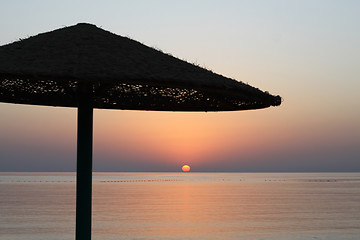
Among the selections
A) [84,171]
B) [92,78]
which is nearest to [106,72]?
[92,78]

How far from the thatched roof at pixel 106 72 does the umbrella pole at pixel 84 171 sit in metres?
0.37

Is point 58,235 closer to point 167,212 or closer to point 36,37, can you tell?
point 167,212

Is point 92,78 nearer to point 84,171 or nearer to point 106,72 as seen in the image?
point 106,72

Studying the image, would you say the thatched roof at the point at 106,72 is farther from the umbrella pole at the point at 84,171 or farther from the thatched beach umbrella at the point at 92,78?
the umbrella pole at the point at 84,171

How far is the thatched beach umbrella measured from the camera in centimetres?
520

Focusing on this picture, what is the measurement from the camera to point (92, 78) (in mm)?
5055

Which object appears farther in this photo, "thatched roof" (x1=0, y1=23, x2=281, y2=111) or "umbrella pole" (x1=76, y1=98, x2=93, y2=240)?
"umbrella pole" (x1=76, y1=98, x2=93, y2=240)

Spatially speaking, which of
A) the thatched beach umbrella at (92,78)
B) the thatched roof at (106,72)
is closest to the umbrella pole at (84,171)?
the thatched beach umbrella at (92,78)

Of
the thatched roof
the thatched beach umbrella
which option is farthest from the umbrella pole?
the thatched roof

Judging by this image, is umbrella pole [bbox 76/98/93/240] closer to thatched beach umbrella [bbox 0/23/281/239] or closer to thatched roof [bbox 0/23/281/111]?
thatched beach umbrella [bbox 0/23/281/239]

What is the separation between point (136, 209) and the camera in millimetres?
24375

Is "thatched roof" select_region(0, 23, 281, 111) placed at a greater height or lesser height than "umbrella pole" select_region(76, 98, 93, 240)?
greater

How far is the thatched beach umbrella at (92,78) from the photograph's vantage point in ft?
17.0

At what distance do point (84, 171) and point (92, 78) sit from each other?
163 cm
